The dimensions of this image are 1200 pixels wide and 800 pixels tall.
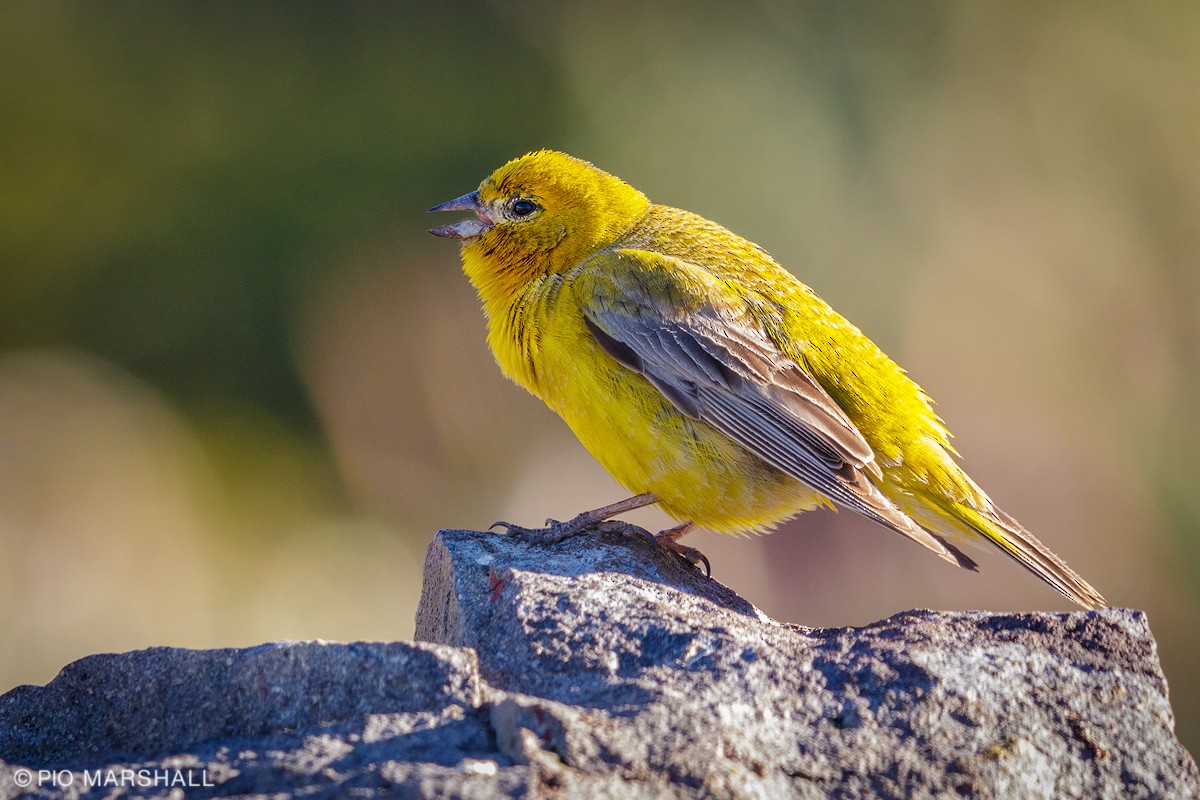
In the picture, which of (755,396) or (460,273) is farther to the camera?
(460,273)

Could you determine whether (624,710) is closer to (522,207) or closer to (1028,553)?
(1028,553)

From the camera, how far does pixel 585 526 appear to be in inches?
175

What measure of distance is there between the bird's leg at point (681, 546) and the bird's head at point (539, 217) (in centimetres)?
126

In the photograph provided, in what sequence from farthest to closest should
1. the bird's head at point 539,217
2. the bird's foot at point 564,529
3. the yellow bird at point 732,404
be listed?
the bird's head at point 539,217, the yellow bird at point 732,404, the bird's foot at point 564,529

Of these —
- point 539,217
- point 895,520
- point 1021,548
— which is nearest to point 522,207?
point 539,217

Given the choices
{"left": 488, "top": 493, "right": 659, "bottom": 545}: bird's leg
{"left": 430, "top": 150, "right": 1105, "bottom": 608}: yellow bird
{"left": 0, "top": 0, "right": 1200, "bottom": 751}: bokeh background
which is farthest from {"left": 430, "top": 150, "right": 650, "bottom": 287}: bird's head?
{"left": 0, "top": 0, "right": 1200, "bottom": 751}: bokeh background

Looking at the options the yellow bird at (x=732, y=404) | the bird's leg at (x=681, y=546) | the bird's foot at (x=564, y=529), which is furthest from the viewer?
the bird's leg at (x=681, y=546)

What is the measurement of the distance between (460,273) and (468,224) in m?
3.03

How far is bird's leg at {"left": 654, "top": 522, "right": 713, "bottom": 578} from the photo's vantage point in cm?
470

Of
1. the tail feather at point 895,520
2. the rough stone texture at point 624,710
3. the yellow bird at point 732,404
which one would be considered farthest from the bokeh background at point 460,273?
the rough stone texture at point 624,710

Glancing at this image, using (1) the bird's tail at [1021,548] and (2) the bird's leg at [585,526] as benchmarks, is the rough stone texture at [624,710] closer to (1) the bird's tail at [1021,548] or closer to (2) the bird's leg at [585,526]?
(2) the bird's leg at [585,526]

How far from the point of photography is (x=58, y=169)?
7.51 m

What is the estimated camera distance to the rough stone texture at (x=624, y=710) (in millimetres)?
2590

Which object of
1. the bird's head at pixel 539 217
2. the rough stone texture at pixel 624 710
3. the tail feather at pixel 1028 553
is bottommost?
the rough stone texture at pixel 624 710
